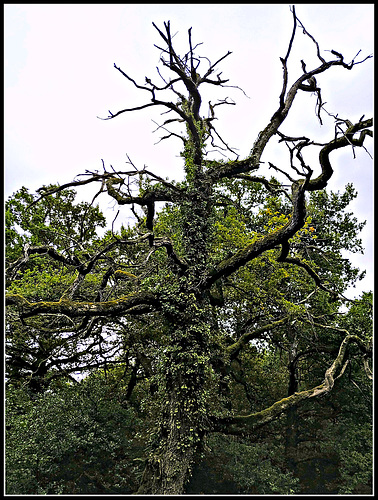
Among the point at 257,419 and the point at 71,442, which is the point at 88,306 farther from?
the point at 257,419

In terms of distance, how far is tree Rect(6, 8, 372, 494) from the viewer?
8898 mm

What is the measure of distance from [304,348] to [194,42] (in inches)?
404

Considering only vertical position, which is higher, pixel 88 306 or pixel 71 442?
pixel 88 306

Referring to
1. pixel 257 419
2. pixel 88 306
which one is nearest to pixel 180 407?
pixel 257 419

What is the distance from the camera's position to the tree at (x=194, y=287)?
8.90 meters

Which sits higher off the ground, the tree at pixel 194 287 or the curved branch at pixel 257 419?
the tree at pixel 194 287

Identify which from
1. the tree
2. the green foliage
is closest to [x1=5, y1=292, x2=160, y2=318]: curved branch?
the tree

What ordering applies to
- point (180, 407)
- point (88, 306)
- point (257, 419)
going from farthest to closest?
point (257, 419) → point (180, 407) → point (88, 306)

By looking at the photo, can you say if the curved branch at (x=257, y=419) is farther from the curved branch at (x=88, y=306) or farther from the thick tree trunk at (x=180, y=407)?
the curved branch at (x=88, y=306)

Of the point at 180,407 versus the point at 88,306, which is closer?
the point at 88,306

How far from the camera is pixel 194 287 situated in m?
10.2

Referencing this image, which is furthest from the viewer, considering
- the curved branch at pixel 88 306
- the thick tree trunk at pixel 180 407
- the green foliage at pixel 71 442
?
the green foliage at pixel 71 442

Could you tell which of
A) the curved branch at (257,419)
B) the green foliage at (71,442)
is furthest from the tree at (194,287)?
the green foliage at (71,442)

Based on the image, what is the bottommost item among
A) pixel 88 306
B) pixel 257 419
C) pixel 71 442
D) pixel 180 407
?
pixel 71 442
